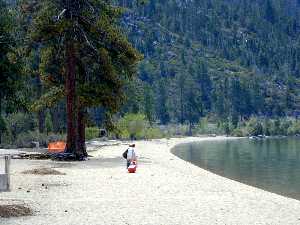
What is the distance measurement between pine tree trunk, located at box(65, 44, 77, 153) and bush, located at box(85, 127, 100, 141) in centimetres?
4789

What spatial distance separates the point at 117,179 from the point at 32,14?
57.7 feet

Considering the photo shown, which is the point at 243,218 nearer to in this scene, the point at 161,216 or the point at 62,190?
the point at 161,216

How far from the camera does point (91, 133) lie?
89.6m

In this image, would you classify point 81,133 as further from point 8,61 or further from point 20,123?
point 20,123

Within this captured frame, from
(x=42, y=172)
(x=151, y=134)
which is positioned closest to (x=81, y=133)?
(x=42, y=172)

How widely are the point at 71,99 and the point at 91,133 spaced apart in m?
52.4

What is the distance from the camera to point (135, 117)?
110 m

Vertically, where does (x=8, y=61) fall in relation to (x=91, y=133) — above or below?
above

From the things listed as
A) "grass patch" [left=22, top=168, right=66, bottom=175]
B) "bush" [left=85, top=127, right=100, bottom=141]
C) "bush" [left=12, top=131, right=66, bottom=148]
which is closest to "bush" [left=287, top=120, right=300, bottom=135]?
"bush" [left=85, top=127, right=100, bottom=141]

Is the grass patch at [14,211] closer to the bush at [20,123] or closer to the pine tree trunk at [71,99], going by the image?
the pine tree trunk at [71,99]

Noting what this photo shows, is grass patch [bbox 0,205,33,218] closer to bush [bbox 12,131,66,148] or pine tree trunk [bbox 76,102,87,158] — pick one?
pine tree trunk [bbox 76,102,87,158]

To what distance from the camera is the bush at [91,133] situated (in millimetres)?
87312

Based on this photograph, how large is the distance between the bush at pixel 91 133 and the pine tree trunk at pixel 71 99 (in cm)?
4789

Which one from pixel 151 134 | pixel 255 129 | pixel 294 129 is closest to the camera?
pixel 151 134
